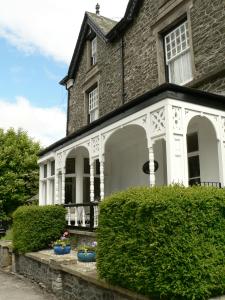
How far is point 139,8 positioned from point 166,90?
7748mm

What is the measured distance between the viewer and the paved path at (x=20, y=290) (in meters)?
8.43

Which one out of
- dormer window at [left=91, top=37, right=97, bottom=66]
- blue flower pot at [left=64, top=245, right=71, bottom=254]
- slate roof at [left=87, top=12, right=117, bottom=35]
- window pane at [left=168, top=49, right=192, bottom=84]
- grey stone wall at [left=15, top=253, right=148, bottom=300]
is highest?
slate roof at [left=87, top=12, right=117, bottom=35]

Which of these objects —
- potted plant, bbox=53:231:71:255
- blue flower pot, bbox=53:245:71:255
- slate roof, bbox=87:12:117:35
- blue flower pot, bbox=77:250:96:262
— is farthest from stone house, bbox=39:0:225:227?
blue flower pot, bbox=77:250:96:262

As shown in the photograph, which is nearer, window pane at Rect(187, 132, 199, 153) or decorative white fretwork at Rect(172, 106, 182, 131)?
decorative white fretwork at Rect(172, 106, 182, 131)

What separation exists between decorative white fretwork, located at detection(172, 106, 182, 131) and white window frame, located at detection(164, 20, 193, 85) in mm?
3862

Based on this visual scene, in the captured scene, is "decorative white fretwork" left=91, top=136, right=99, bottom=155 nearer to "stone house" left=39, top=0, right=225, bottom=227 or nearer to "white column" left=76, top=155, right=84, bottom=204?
"stone house" left=39, top=0, right=225, bottom=227

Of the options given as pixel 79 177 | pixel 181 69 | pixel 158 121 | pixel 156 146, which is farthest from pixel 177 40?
pixel 79 177

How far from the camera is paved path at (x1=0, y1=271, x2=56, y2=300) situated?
8426mm

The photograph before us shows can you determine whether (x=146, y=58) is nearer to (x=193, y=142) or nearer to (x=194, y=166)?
(x=193, y=142)

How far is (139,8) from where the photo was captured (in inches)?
539

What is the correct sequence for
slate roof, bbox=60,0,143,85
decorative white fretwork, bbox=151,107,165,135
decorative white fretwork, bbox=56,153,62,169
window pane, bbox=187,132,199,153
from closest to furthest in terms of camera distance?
decorative white fretwork, bbox=151,107,165,135 → window pane, bbox=187,132,199,153 → decorative white fretwork, bbox=56,153,62,169 → slate roof, bbox=60,0,143,85

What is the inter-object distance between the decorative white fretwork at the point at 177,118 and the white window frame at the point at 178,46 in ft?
12.7

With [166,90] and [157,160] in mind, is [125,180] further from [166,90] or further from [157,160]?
[166,90]

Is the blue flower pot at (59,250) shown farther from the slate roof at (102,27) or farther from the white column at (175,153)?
the slate roof at (102,27)
